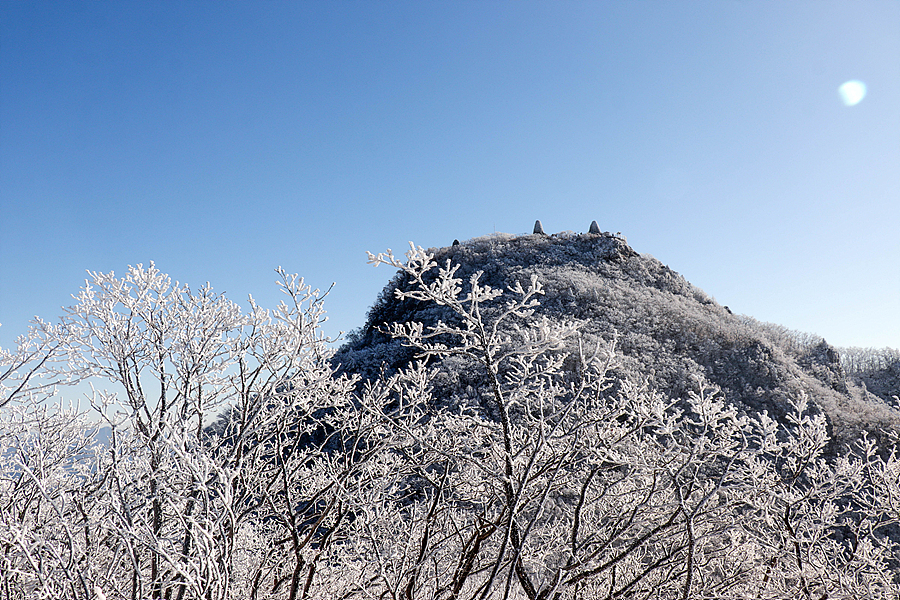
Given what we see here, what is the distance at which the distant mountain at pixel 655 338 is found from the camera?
19344 millimetres

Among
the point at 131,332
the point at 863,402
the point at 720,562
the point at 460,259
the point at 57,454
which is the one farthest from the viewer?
the point at 460,259

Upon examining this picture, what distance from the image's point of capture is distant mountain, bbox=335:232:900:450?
63.5 feet

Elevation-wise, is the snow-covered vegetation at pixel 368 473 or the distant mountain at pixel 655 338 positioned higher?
the distant mountain at pixel 655 338

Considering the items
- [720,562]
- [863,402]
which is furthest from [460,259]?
[720,562]

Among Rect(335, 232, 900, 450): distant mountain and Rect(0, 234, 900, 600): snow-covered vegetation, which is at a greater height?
Rect(335, 232, 900, 450): distant mountain

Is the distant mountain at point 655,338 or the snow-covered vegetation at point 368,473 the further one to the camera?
the distant mountain at point 655,338

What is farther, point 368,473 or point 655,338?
point 655,338

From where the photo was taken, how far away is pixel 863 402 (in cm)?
2100

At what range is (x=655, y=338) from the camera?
23.8 metres

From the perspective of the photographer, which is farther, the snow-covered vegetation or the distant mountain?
the distant mountain

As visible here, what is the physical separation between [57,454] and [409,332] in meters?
2.90

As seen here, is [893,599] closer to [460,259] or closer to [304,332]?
[304,332]

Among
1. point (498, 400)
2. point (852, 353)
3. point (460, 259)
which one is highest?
point (460, 259)

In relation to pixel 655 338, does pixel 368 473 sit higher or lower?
lower
